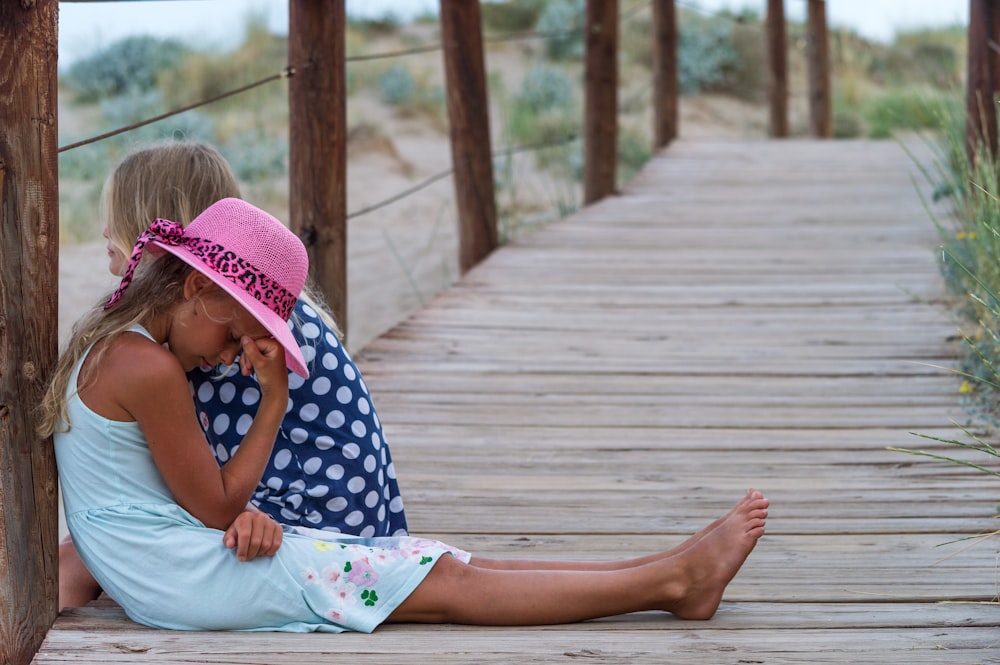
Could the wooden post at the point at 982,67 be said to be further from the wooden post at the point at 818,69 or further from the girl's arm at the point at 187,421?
the wooden post at the point at 818,69

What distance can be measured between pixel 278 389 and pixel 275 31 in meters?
13.1

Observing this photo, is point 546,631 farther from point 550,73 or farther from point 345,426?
point 550,73

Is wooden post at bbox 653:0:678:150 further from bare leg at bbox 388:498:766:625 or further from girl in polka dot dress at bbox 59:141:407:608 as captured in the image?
bare leg at bbox 388:498:766:625

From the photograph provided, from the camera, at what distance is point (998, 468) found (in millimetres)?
2559

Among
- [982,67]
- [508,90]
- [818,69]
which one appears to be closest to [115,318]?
[982,67]

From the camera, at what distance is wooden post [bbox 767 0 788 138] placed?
863 cm

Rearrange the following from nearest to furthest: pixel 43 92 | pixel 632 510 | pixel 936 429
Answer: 1. pixel 43 92
2. pixel 632 510
3. pixel 936 429

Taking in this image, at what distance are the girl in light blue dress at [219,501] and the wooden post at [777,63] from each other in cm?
732

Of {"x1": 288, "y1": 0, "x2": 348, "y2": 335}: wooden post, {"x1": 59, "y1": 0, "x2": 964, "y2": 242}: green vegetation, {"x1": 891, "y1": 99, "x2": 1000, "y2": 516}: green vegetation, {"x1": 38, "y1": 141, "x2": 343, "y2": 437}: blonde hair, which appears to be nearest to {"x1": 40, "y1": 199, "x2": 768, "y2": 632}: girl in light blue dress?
{"x1": 38, "y1": 141, "x2": 343, "y2": 437}: blonde hair

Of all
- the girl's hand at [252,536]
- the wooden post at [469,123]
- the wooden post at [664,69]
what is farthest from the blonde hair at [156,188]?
the wooden post at [664,69]

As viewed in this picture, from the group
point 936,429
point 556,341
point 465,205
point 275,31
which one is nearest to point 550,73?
point 275,31

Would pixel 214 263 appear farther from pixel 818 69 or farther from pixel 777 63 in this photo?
pixel 818 69

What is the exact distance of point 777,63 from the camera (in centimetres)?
878

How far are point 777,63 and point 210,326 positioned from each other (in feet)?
24.8
